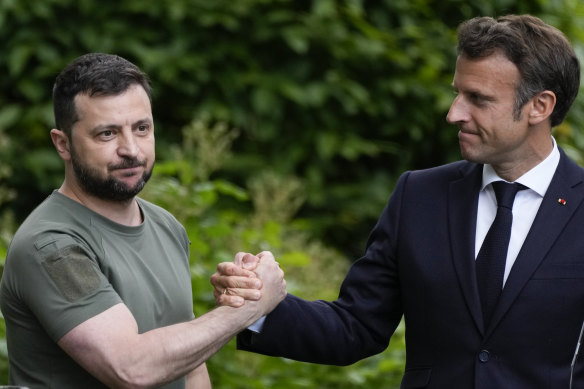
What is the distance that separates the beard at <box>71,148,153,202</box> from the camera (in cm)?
320

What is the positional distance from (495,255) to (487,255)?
28 millimetres

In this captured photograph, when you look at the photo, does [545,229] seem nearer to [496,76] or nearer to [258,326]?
[496,76]

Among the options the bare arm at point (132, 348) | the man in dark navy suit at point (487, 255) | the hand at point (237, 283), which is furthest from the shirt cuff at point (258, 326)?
the bare arm at point (132, 348)

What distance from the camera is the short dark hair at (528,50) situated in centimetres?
347

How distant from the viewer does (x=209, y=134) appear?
564 cm

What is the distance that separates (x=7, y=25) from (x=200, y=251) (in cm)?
229

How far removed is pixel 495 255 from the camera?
3457 mm

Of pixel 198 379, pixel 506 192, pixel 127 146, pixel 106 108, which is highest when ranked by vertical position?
pixel 106 108

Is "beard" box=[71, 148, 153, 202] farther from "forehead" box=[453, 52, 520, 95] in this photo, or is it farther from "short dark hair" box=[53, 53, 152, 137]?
"forehead" box=[453, 52, 520, 95]

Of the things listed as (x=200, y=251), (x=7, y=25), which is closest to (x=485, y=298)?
(x=200, y=251)

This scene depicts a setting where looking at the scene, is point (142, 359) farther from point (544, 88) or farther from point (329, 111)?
point (329, 111)

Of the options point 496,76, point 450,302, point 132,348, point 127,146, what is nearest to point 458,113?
point 496,76

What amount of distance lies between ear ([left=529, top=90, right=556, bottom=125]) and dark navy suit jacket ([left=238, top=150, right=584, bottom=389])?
0.55ft

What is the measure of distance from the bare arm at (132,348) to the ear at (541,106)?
4.06 feet
